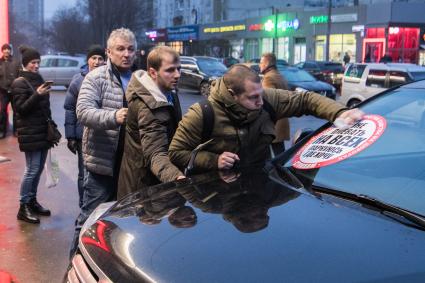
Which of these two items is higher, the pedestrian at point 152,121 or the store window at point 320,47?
the store window at point 320,47

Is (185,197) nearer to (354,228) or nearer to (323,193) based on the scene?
(323,193)

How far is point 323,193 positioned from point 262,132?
753mm

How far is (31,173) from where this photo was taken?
17.8ft

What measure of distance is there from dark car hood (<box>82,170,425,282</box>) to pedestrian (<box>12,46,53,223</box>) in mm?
2864

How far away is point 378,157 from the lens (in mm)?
2877

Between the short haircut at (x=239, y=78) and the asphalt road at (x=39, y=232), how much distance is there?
2.07 meters

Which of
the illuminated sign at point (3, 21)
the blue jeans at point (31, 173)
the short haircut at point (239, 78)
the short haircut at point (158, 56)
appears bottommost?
the blue jeans at point (31, 173)

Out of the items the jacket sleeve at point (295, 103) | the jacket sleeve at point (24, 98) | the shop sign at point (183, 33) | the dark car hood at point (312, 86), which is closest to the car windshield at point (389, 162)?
the jacket sleeve at point (295, 103)

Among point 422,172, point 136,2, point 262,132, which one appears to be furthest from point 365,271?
point 136,2

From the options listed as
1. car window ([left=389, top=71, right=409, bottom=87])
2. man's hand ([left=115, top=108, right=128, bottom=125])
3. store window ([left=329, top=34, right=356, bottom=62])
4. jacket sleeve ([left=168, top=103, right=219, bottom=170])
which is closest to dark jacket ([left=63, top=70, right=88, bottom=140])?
man's hand ([left=115, top=108, right=128, bottom=125])

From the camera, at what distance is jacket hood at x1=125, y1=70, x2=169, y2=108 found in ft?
10.8

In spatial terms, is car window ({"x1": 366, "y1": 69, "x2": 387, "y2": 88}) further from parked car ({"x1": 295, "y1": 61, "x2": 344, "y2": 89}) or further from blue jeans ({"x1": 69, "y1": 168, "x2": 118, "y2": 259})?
blue jeans ({"x1": 69, "y1": 168, "x2": 118, "y2": 259})

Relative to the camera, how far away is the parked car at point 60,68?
2592cm

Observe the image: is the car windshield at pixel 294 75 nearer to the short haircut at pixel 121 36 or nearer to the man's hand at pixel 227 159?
the short haircut at pixel 121 36
